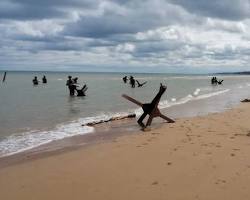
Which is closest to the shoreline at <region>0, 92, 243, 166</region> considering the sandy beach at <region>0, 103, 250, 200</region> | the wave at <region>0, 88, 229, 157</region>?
the wave at <region>0, 88, 229, 157</region>

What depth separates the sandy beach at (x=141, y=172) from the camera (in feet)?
20.3

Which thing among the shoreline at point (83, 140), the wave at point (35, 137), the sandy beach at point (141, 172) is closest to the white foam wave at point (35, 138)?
the wave at point (35, 137)

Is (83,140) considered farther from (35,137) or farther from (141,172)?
(141,172)

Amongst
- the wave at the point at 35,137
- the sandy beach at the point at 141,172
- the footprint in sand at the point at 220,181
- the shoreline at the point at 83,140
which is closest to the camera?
the sandy beach at the point at 141,172

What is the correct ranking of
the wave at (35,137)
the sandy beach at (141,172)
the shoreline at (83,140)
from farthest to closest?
the wave at (35,137), the shoreline at (83,140), the sandy beach at (141,172)

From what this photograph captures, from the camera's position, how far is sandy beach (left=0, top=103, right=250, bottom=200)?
20.3 feet

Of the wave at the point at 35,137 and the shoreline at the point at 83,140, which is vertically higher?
the shoreline at the point at 83,140

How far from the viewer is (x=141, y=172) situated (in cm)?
727

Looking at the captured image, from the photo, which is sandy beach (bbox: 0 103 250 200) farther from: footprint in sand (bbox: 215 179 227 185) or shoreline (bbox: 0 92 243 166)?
shoreline (bbox: 0 92 243 166)

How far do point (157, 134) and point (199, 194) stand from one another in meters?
6.40

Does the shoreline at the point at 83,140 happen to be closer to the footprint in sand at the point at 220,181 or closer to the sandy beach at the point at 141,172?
the sandy beach at the point at 141,172

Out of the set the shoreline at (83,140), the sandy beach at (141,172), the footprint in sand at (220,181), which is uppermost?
the footprint in sand at (220,181)

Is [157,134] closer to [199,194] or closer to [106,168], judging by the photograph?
[106,168]

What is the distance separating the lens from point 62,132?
14500mm
